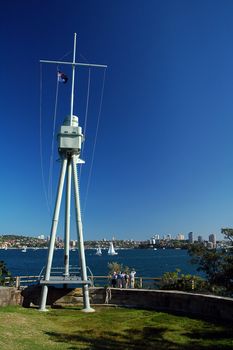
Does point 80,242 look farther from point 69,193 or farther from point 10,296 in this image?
point 10,296

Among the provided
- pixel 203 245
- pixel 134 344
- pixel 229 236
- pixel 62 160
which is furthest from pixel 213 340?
pixel 203 245

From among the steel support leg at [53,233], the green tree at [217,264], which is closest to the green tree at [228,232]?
the green tree at [217,264]

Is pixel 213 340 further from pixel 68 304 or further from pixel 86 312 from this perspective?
pixel 68 304

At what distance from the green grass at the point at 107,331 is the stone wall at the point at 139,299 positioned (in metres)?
0.96

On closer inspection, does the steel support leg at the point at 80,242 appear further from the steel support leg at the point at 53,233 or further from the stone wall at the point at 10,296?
the stone wall at the point at 10,296

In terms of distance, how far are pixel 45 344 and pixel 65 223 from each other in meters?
9.36

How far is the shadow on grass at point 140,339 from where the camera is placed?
11.4m

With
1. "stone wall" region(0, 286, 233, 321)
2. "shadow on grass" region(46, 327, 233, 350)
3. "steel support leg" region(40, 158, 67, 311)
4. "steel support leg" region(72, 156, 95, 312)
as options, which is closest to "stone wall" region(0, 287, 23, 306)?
"stone wall" region(0, 286, 233, 321)

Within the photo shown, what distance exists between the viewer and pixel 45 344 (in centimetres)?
1106

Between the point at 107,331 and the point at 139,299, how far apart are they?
5298 millimetres

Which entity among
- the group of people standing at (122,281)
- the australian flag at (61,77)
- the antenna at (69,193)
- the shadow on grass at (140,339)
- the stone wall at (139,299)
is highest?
the australian flag at (61,77)

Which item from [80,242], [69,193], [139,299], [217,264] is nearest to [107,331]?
[139,299]

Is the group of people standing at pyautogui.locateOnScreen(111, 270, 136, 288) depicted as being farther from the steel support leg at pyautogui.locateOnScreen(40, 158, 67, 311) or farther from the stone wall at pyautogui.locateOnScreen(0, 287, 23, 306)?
the stone wall at pyautogui.locateOnScreen(0, 287, 23, 306)

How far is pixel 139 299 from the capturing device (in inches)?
725
